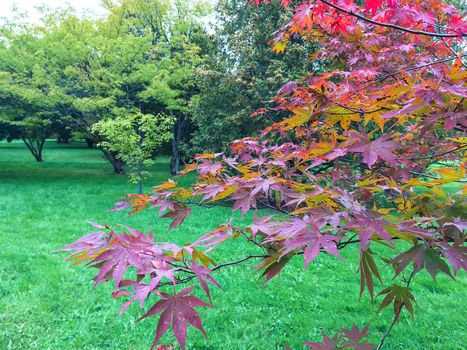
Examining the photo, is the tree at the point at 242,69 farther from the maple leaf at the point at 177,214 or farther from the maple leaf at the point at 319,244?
the maple leaf at the point at 319,244

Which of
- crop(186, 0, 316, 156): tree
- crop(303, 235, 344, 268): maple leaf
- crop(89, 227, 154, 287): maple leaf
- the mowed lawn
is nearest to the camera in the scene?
crop(303, 235, 344, 268): maple leaf

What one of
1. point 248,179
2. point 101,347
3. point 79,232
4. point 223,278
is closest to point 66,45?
point 79,232

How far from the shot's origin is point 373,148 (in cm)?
127

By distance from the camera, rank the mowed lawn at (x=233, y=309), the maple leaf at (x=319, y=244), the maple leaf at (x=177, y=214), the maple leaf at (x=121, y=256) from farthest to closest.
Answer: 1. the mowed lawn at (x=233, y=309)
2. the maple leaf at (x=177, y=214)
3. the maple leaf at (x=121, y=256)
4. the maple leaf at (x=319, y=244)

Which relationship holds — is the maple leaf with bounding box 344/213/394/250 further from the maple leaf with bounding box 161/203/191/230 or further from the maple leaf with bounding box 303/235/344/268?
the maple leaf with bounding box 161/203/191/230

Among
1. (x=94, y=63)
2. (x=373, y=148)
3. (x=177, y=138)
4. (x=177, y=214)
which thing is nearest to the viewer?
(x=373, y=148)

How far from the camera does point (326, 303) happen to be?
145 inches

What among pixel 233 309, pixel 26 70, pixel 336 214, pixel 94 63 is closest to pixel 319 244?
pixel 336 214

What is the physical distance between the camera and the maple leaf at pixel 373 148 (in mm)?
1229

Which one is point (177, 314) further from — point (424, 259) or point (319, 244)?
point (424, 259)

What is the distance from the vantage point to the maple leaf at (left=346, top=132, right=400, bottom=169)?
123 cm

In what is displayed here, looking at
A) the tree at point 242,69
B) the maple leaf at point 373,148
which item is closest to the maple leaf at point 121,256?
the maple leaf at point 373,148

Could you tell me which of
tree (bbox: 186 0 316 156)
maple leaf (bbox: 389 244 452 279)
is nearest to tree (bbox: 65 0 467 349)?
maple leaf (bbox: 389 244 452 279)

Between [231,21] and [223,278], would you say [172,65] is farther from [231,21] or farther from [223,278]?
[223,278]
